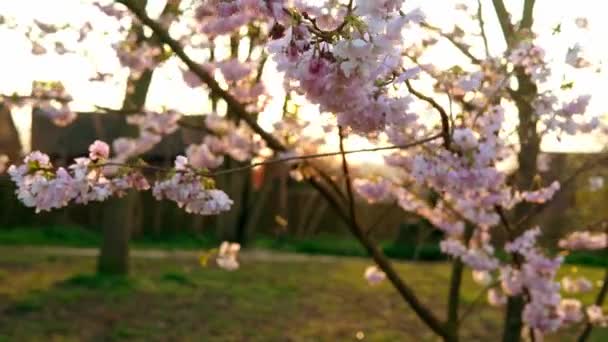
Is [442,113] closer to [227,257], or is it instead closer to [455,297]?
[455,297]

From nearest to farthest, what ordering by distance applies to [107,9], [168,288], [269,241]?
[107,9], [168,288], [269,241]

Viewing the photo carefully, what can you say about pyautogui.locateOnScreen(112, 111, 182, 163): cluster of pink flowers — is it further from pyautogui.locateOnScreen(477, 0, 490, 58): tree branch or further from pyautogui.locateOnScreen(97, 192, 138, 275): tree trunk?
pyautogui.locateOnScreen(477, 0, 490, 58): tree branch

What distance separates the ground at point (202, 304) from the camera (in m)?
7.93

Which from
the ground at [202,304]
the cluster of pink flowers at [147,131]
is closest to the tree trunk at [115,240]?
the ground at [202,304]

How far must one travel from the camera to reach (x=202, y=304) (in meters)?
9.17

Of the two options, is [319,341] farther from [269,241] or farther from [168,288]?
[269,241]

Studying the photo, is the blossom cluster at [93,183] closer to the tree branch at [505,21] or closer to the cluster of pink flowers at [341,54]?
the cluster of pink flowers at [341,54]

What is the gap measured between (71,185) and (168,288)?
715 centimetres

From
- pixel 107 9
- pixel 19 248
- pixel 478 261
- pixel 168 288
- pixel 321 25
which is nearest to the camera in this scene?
pixel 321 25

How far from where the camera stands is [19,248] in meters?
13.2

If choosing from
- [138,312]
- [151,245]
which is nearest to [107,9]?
[138,312]

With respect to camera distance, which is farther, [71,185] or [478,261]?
[478,261]

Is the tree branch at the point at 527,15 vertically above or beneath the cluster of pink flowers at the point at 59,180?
above

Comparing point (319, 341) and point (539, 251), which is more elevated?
point (539, 251)
